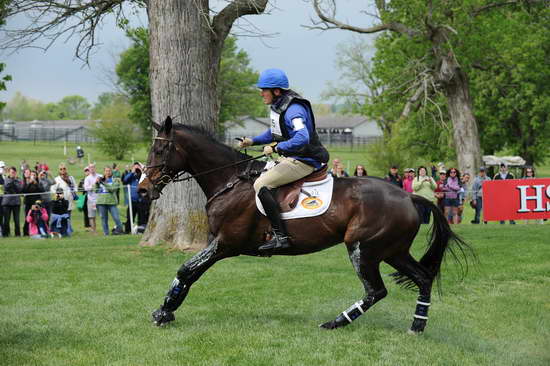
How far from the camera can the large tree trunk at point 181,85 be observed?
13.8 meters

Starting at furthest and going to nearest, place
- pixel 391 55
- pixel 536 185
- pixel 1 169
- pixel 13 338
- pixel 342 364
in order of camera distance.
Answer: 1. pixel 391 55
2. pixel 1 169
3. pixel 536 185
4. pixel 13 338
5. pixel 342 364

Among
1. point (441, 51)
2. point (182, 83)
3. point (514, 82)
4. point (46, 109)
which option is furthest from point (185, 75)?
point (46, 109)

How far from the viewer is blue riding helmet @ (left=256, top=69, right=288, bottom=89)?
24.8 ft

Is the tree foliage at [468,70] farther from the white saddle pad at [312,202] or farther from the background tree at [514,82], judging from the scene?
the white saddle pad at [312,202]

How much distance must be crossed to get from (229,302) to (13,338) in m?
2.96

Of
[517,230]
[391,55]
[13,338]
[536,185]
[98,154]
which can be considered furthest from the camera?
[98,154]

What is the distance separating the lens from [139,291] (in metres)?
10.2

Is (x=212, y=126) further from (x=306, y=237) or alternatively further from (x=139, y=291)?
(x=306, y=237)

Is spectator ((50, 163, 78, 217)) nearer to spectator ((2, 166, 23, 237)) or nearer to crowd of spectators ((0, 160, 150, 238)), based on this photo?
crowd of spectators ((0, 160, 150, 238))

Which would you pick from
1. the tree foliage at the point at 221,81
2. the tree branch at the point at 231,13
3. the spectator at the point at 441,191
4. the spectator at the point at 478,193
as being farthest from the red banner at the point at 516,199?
the tree foliage at the point at 221,81

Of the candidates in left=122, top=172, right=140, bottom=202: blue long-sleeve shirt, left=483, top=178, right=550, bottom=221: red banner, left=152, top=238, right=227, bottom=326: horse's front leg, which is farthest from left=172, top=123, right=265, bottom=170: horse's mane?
left=122, top=172, right=140, bottom=202: blue long-sleeve shirt

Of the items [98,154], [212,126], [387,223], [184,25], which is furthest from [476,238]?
[98,154]

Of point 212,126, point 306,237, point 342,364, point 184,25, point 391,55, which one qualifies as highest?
point 391,55

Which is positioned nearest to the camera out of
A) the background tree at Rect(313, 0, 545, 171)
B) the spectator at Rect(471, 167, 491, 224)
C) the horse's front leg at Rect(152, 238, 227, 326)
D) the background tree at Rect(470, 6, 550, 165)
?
the horse's front leg at Rect(152, 238, 227, 326)
